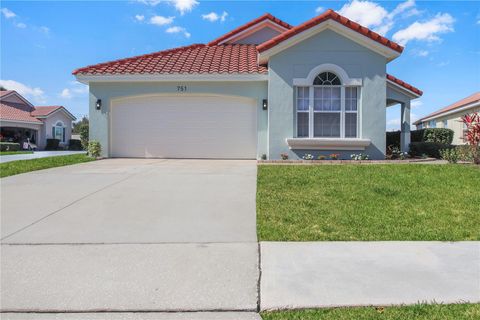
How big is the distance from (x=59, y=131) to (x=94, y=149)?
30.1m

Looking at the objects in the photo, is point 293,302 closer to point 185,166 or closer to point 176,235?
point 176,235

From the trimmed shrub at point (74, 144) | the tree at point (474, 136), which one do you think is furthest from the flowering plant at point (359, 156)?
the trimmed shrub at point (74, 144)

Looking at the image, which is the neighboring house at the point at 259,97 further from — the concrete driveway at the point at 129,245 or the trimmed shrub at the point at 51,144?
the trimmed shrub at the point at 51,144

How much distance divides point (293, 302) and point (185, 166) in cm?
896

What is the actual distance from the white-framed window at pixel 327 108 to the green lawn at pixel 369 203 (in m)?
3.24

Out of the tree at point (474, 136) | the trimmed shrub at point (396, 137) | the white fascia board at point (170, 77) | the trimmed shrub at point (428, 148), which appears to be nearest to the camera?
the tree at point (474, 136)

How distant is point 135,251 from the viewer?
473 centimetres

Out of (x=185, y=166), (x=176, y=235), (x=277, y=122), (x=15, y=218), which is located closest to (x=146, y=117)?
(x=185, y=166)

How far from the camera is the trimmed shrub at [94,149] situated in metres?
14.5

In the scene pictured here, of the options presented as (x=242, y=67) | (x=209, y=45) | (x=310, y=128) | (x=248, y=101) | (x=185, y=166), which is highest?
(x=209, y=45)

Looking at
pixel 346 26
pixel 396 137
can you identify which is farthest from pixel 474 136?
pixel 346 26

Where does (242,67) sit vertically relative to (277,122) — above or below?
above

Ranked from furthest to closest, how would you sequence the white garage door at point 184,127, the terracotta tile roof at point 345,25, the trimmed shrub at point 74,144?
1. the trimmed shrub at point 74,144
2. the white garage door at point 184,127
3. the terracotta tile roof at point 345,25

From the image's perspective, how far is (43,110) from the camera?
3900 cm
